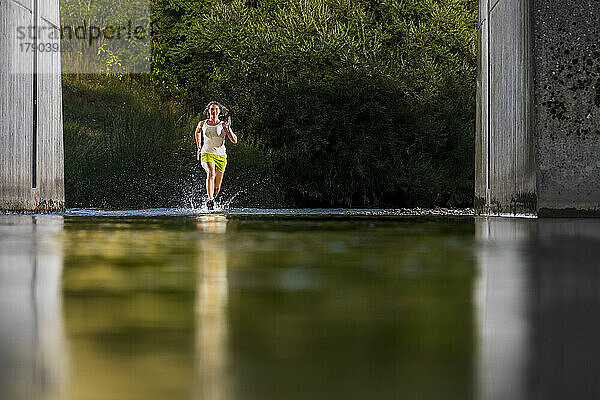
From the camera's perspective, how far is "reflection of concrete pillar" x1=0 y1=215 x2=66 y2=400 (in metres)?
1.28

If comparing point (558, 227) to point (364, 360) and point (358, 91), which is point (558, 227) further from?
point (358, 91)

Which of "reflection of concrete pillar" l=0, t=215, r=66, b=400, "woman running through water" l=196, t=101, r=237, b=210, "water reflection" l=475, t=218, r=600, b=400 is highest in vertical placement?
"woman running through water" l=196, t=101, r=237, b=210

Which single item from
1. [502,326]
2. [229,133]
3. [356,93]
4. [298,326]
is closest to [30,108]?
[229,133]

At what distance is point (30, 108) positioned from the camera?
38.7 ft

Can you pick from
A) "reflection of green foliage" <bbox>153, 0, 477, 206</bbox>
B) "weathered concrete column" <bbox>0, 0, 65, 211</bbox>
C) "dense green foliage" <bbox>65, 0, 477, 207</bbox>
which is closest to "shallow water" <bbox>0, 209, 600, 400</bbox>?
"weathered concrete column" <bbox>0, 0, 65, 211</bbox>

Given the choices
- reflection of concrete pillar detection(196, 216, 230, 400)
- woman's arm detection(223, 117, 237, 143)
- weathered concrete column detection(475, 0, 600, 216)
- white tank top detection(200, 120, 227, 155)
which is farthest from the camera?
white tank top detection(200, 120, 227, 155)

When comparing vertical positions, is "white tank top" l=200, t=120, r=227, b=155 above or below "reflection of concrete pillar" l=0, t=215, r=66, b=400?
above

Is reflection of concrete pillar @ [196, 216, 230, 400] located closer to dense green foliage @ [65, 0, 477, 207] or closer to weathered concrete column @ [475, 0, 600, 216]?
weathered concrete column @ [475, 0, 600, 216]

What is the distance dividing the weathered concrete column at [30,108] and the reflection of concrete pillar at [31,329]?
7499 millimetres

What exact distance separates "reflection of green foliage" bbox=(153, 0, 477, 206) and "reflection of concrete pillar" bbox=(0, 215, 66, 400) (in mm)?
16601

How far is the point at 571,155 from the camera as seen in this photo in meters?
8.81

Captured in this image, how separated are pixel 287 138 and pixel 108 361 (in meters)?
19.3

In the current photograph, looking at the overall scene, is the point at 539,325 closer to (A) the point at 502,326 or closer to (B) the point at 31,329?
(A) the point at 502,326

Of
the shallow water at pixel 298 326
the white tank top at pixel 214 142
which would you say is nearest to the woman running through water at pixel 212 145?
the white tank top at pixel 214 142
